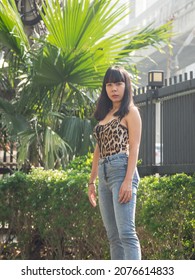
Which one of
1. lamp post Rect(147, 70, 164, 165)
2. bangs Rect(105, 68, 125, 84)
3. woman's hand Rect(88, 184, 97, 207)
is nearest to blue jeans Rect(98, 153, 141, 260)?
woman's hand Rect(88, 184, 97, 207)

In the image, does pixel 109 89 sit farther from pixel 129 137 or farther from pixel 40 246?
pixel 40 246

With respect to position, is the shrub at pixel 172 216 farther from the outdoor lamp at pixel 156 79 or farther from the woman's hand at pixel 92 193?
the outdoor lamp at pixel 156 79

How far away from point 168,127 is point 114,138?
2877mm

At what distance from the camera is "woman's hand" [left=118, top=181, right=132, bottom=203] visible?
4008 mm

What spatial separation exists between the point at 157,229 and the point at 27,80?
11.3 feet

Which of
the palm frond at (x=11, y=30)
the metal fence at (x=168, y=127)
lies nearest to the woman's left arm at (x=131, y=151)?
the metal fence at (x=168, y=127)

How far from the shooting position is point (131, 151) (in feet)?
13.5

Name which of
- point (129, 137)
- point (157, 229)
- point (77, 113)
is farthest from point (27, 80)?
point (129, 137)

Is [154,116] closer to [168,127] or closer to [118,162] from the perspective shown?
[168,127]

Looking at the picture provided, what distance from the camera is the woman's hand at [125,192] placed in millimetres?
4008

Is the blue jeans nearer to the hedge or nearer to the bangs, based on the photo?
the bangs

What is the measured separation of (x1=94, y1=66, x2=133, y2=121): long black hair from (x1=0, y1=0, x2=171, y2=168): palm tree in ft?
10.4

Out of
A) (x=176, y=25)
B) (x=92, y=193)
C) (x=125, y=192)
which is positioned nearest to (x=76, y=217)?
(x=92, y=193)

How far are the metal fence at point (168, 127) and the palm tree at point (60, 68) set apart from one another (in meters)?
0.67
